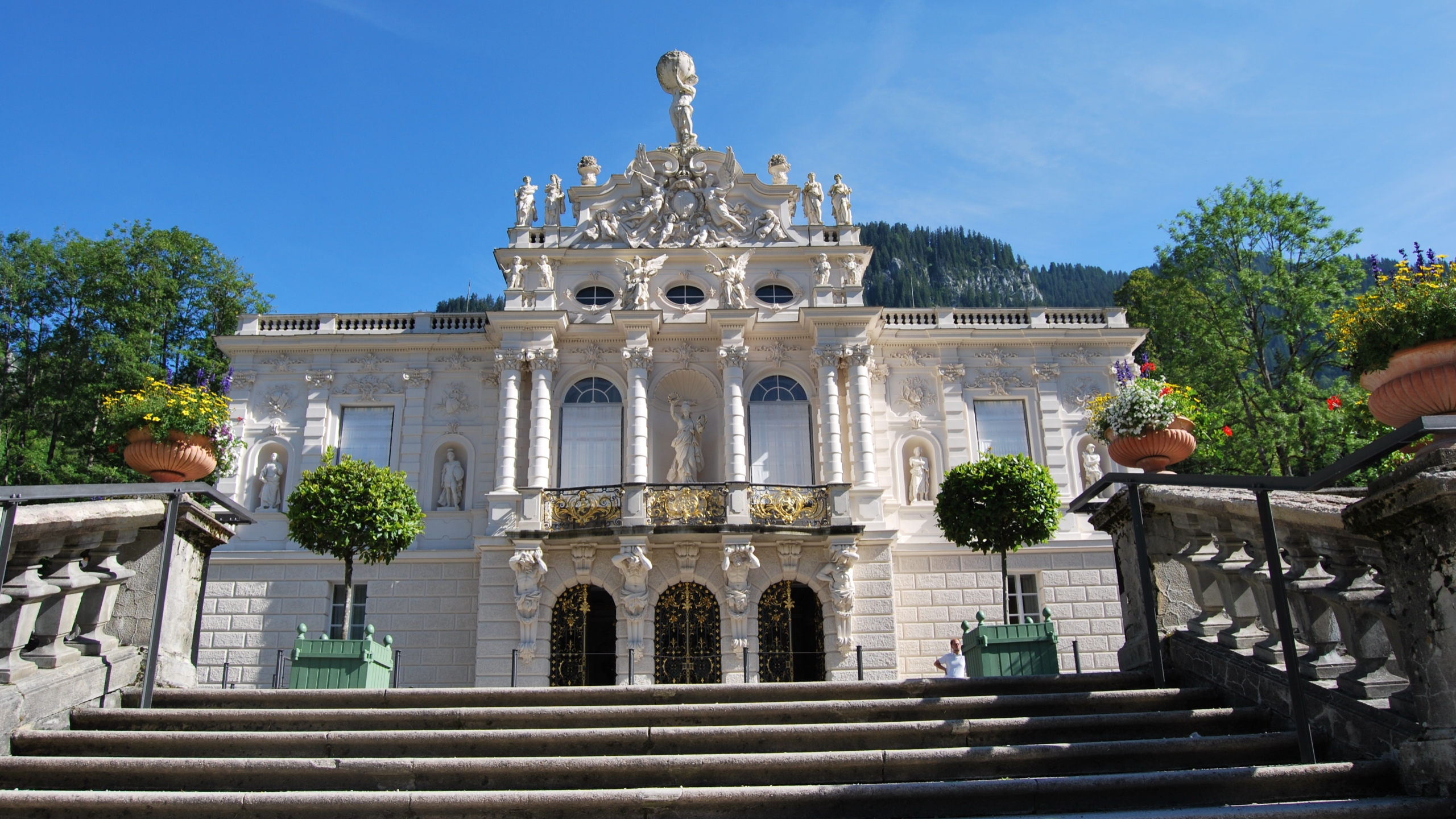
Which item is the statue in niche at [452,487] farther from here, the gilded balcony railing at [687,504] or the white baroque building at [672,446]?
the gilded balcony railing at [687,504]

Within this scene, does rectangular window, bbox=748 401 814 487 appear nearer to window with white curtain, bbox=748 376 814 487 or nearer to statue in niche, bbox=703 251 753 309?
window with white curtain, bbox=748 376 814 487

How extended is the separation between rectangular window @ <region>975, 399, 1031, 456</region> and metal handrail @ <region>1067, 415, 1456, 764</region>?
16.7 meters

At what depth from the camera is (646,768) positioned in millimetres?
6406

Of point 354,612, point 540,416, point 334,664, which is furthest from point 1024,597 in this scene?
point 334,664

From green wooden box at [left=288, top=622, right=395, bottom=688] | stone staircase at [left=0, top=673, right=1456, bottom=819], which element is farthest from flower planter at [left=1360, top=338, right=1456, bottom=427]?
green wooden box at [left=288, top=622, right=395, bottom=688]

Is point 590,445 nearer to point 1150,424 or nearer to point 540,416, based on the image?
point 540,416

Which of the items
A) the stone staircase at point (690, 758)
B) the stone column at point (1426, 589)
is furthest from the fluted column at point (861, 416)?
the stone column at point (1426, 589)

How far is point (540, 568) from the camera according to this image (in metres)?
22.2

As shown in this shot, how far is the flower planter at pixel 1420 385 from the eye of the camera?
7582 millimetres

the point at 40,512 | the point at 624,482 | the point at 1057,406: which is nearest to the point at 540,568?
the point at 624,482

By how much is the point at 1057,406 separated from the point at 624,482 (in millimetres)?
10892

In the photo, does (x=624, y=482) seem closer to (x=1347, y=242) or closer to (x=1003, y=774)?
(x=1003, y=774)

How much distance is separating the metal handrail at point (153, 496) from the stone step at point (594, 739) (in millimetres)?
1056

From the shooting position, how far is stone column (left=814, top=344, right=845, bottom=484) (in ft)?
78.0
